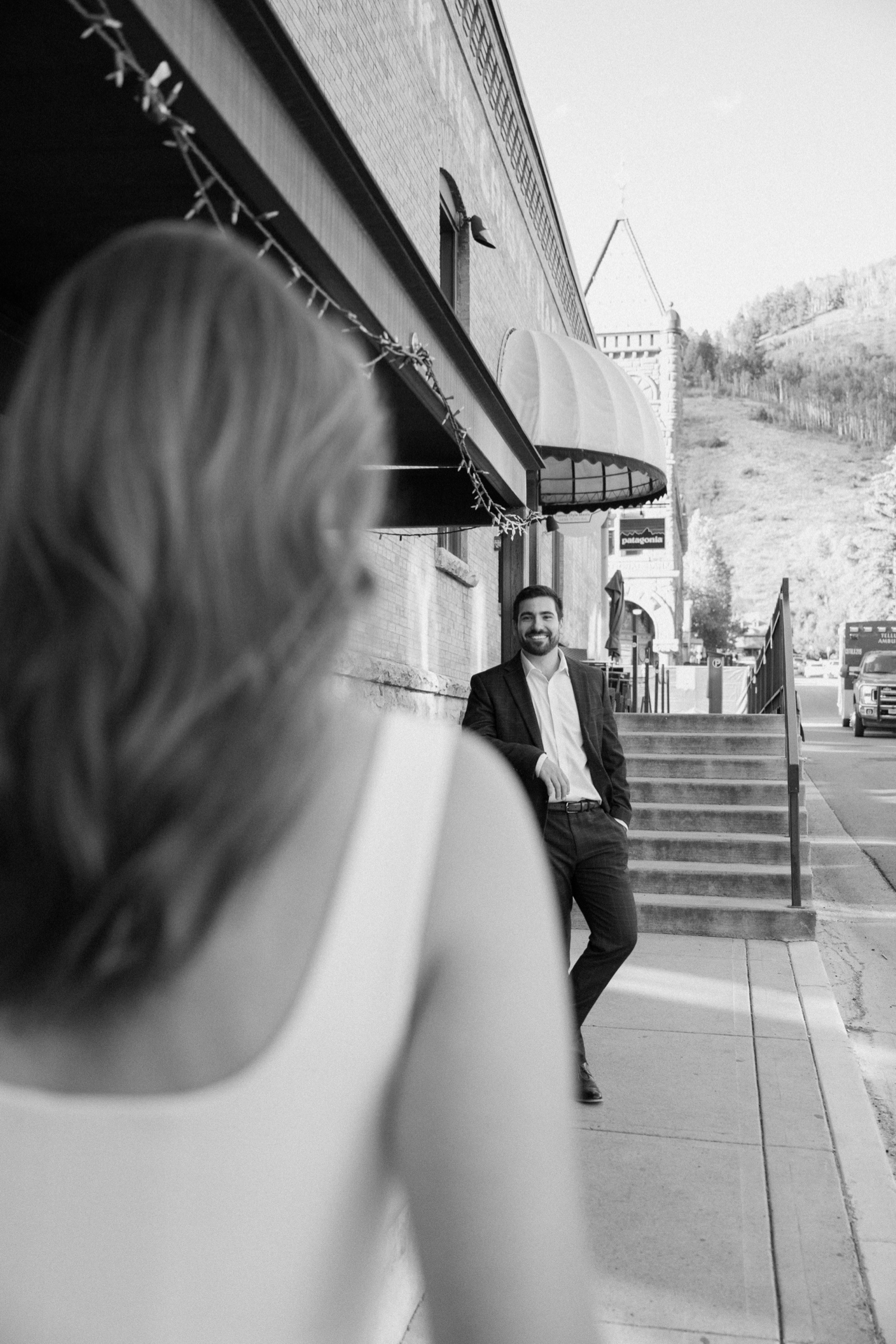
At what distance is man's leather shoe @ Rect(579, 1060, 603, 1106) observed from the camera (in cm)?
498

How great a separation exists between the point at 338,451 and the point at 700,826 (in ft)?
31.3

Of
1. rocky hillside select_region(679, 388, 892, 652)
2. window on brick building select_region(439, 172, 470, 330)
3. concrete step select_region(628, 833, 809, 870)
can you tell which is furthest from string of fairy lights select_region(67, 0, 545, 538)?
rocky hillside select_region(679, 388, 892, 652)

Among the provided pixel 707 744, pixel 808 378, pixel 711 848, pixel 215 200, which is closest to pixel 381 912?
pixel 215 200

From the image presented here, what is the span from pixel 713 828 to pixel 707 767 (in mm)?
1012

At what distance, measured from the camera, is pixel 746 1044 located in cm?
590

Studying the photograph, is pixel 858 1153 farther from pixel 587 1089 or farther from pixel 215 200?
pixel 215 200

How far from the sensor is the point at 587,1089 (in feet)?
16.3

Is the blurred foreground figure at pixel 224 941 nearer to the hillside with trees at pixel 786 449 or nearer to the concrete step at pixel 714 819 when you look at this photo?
the concrete step at pixel 714 819

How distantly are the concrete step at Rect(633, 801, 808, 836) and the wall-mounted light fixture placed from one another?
18.7 feet

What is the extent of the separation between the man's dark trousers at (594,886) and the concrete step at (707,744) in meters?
6.42

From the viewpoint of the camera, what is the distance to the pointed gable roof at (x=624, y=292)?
38.1m

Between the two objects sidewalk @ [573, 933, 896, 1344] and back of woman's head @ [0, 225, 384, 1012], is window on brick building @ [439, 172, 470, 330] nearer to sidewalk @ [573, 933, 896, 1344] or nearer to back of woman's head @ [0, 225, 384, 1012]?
sidewalk @ [573, 933, 896, 1344]

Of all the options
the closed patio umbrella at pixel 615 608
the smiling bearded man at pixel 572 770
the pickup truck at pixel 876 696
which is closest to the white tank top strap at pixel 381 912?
the smiling bearded man at pixel 572 770

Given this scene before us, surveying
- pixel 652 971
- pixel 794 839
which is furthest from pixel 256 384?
pixel 794 839
